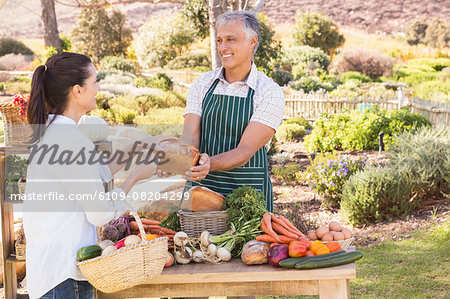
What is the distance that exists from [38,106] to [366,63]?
2484 centimetres

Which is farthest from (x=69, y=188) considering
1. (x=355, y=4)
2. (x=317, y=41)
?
(x=355, y=4)

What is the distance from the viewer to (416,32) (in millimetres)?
45688

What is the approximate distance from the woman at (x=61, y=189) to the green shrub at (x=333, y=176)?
15.9ft

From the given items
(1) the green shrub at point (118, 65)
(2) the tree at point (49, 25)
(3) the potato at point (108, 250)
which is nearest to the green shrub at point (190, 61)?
(1) the green shrub at point (118, 65)

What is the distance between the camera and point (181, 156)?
2.41 metres

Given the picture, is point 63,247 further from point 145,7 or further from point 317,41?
point 145,7

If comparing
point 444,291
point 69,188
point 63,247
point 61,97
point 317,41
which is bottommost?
point 444,291

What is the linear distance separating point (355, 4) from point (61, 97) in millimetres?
60426

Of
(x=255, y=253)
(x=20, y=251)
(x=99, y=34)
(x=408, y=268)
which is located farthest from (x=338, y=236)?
(x=99, y=34)

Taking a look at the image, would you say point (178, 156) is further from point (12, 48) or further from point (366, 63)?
point (12, 48)

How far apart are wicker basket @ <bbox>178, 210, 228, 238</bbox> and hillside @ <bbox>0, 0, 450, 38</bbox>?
55320 millimetres

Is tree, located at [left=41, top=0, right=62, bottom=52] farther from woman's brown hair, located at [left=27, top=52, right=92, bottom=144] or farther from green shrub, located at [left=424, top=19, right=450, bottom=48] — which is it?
green shrub, located at [left=424, top=19, right=450, bottom=48]

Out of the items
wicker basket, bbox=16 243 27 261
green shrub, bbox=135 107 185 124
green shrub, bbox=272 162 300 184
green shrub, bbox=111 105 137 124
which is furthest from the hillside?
wicker basket, bbox=16 243 27 261

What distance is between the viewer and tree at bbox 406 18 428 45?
1778 inches
